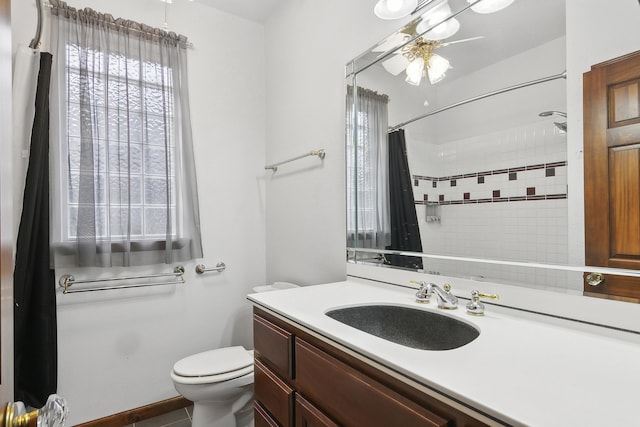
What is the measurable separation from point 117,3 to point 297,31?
113 centimetres

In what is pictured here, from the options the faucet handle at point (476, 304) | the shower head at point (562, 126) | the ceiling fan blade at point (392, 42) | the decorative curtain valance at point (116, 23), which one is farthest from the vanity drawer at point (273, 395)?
the decorative curtain valance at point (116, 23)

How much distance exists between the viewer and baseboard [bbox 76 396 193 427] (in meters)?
1.92

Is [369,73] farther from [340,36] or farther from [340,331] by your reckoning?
[340,331]

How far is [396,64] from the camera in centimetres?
154

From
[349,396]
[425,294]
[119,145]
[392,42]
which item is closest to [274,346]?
[349,396]

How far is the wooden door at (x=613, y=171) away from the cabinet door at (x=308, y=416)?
832 mm

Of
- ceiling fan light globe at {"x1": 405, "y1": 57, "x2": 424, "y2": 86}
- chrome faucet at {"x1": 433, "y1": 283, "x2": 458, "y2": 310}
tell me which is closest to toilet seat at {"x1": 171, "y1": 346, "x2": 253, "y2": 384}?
chrome faucet at {"x1": 433, "y1": 283, "x2": 458, "y2": 310}

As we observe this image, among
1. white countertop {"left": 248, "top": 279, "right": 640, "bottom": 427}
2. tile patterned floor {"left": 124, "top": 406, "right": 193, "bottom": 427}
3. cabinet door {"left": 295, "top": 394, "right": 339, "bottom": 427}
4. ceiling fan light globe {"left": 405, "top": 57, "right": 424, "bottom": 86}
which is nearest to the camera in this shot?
white countertop {"left": 248, "top": 279, "right": 640, "bottom": 427}

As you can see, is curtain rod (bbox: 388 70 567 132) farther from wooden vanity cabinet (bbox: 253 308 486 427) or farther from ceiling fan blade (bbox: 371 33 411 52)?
wooden vanity cabinet (bbox: 253 308 486 427)

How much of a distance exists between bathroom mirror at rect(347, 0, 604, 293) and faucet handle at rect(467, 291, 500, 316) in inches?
3.9

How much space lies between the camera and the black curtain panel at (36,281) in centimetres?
166

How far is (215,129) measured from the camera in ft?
7.82

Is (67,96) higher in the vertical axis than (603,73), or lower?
higher

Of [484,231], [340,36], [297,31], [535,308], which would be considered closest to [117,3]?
[297,31]
